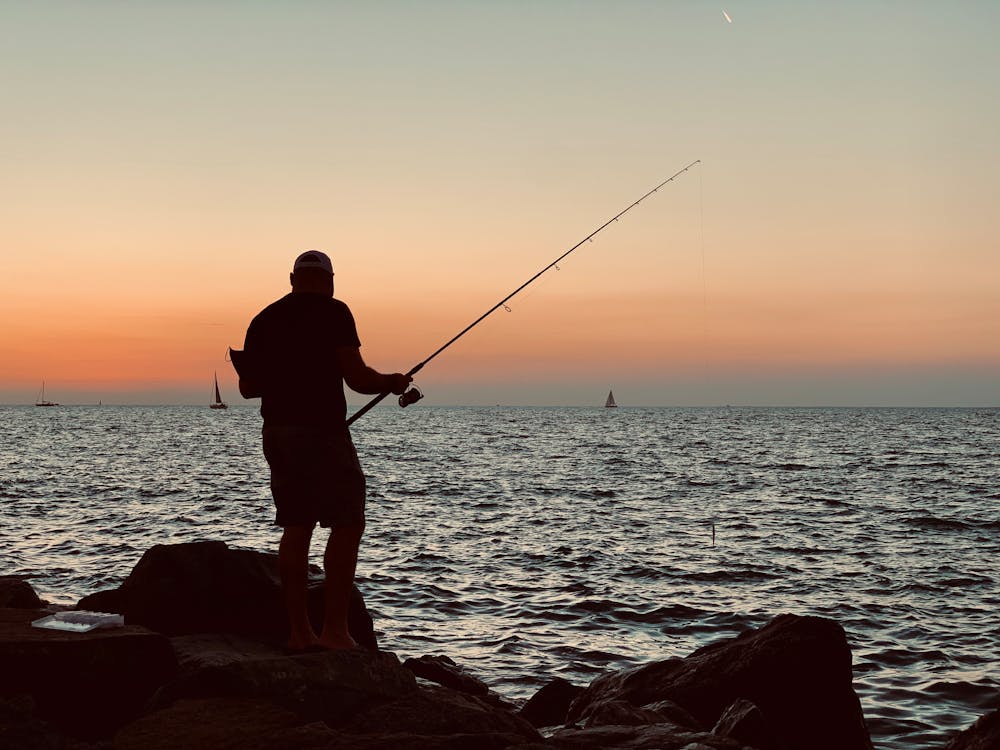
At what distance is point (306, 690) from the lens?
4.23 meters

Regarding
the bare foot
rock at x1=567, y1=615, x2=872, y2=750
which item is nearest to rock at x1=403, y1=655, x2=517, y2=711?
rock at x1=567, y1=615, x2=872, y2=750

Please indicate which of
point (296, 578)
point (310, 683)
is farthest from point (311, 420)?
point (310, 683)

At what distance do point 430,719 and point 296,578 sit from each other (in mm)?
1084

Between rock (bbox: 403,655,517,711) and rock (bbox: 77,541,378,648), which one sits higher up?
rock (bbox: 77,541,378,648)

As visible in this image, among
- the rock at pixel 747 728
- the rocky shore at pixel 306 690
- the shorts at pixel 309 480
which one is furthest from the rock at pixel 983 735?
the shorts at pixel 309 480

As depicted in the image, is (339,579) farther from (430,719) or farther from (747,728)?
(747,728)

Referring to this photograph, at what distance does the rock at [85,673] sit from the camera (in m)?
4.44

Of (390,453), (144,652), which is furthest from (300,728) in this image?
(390,453)

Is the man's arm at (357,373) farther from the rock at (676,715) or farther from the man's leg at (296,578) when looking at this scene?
the rock at (676,715)

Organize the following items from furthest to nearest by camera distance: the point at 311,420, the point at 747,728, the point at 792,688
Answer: the point at 792,688 → the point at 747,728 → the point at 311,420

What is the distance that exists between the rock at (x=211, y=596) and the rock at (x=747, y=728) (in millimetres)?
2165

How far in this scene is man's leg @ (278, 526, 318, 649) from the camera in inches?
188

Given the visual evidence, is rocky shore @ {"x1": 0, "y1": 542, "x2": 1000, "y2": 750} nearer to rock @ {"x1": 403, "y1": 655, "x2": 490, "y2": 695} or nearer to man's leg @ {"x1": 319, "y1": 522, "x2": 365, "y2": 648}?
rock @ {"x1": 403, "y1": 655, "x2": 490, "y2": 695}

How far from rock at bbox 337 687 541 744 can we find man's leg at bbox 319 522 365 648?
0.68 m
